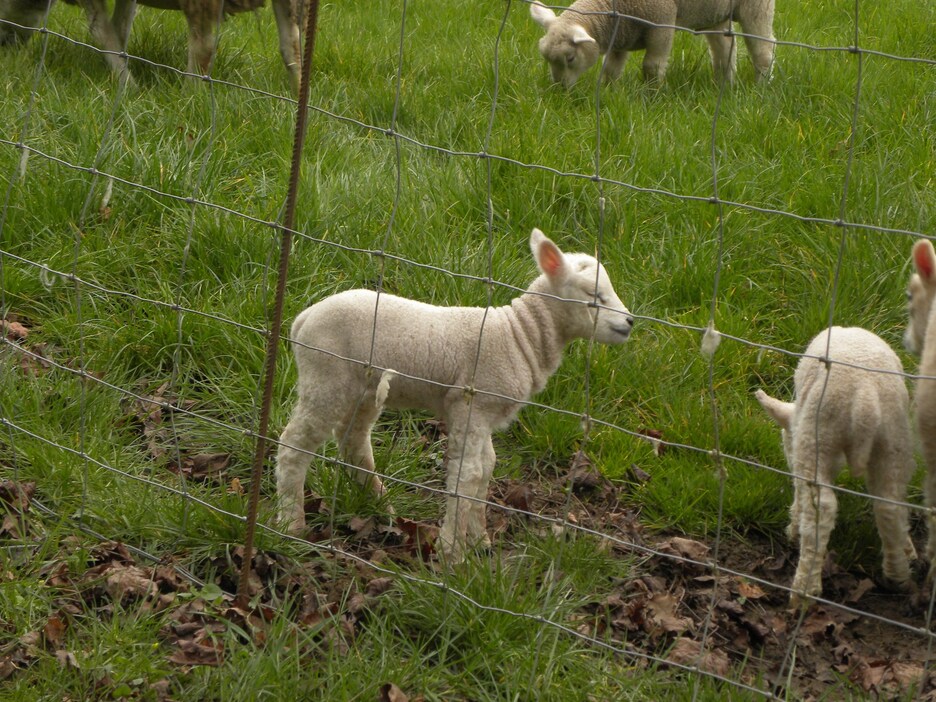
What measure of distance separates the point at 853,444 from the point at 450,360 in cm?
128

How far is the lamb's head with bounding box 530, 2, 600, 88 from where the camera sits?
6.90 metres

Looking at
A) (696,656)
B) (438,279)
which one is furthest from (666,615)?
(438,279)

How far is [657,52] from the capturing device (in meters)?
7.07

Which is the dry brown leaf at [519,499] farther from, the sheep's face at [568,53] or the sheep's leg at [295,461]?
the sheep's face at [568,53]

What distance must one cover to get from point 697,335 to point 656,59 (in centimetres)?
309

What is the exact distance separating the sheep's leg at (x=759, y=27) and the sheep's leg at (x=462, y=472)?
13.8ft

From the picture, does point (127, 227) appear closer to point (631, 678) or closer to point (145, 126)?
point (145, 126)

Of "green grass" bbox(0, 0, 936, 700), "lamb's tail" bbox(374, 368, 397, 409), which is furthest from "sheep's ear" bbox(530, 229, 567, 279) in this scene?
"lamb's tail" bbox(374, 368, 397, 409)

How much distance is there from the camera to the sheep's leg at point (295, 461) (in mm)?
3656

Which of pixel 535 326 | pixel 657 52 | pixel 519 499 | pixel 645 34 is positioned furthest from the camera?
pixel 645 34

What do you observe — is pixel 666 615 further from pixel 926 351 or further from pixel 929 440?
pixel 926 351

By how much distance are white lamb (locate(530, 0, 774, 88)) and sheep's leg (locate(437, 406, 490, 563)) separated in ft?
12.5

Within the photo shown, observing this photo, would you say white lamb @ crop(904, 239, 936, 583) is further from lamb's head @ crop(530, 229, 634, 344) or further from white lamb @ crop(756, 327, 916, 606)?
lamb's head @ crop(530, 229, 634, 344)

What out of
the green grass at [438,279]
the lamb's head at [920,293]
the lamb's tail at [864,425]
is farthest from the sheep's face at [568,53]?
the lamb's tail at [864,425]
